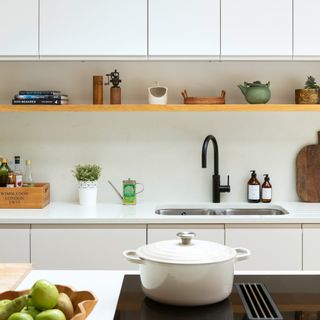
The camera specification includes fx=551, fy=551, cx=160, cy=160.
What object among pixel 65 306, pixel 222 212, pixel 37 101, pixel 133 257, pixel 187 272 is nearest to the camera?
pixel 65 306

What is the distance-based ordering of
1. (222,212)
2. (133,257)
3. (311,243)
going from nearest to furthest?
(133,257) → (311,243) → (222,212)

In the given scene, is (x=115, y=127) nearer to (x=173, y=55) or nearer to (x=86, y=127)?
Answer: (x=86, y=127)

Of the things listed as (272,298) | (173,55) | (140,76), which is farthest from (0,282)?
(140,76)

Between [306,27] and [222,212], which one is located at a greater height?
[306,27]

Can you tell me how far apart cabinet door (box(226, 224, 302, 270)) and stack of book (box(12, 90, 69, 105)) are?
132 cm

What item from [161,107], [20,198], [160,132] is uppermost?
[161,107]

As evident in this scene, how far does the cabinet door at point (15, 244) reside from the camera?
3.07 m

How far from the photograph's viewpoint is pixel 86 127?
12.1 ft

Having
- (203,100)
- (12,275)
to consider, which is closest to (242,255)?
(12,275)

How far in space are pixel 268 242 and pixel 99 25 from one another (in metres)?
1.61

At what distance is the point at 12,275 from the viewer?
1.69 meters

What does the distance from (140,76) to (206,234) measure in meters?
1.21

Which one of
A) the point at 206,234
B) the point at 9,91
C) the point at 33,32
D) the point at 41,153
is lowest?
the point at 206,234

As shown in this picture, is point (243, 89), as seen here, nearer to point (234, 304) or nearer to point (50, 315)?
point (234, 304)
